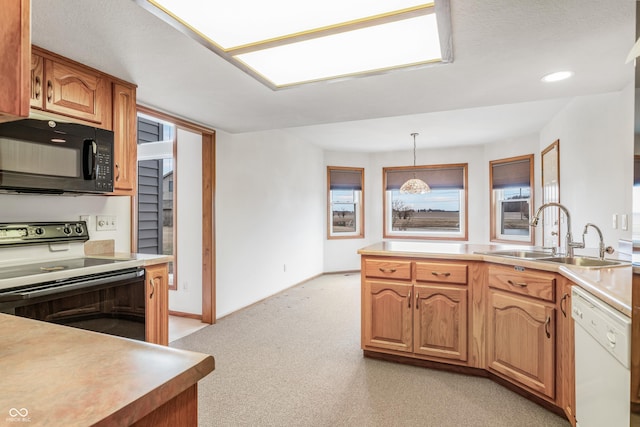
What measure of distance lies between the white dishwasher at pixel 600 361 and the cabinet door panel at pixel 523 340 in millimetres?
317

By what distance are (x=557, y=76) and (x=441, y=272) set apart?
5.08 ft

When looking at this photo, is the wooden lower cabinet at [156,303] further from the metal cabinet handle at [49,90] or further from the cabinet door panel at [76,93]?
the metal cabinet handle at [49,90]

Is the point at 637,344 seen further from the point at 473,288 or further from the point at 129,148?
the point at 129,148

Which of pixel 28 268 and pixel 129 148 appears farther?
pixel 129 148

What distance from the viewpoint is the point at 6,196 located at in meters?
2.05

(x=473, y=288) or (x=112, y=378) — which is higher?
(x=112, y=378)

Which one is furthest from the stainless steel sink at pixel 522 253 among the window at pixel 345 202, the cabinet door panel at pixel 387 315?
the window at pixel 345 202

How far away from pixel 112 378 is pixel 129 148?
230 centimetres

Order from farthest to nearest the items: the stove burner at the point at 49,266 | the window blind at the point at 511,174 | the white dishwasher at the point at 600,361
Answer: the window blind at the point at 511,174, the stove burner at the point at 49,266, the white dishwasher at the point at 600,361

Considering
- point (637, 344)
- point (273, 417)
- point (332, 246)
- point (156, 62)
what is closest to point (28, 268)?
point (156, 62)

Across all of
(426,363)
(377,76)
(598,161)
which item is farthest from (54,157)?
(598,161)

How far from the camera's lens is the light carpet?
6.52 ft

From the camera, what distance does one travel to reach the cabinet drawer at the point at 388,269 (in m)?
2.63

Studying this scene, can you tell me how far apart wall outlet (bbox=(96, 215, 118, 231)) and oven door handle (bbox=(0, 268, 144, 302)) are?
644 mm
